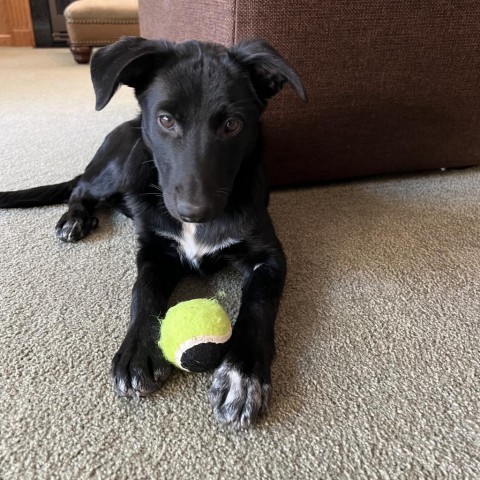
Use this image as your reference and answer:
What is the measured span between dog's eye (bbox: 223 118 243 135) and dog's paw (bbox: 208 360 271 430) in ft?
1.77

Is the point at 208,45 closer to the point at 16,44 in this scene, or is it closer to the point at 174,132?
the point at 174,132

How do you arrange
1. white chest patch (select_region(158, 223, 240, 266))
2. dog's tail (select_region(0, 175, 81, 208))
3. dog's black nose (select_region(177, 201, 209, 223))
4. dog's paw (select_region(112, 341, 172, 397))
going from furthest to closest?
dog's tail (select_region(0, 175, 81, 208))
white chest patch (select_region(158, 223, 240, 266))
dog's black nose (select_region(177, 201, 209, 223))
dog's paw (select_region(112, 341, 172, 397))

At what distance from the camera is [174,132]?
1.11m

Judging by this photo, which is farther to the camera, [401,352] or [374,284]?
[374,284]

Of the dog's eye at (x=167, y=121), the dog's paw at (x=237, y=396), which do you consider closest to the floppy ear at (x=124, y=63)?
the dog's eye at (x=167, y=121)

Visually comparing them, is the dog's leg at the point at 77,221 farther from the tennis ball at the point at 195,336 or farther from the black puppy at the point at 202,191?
the tennis ball at the point at 195,336

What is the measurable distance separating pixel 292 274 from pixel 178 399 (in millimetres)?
553

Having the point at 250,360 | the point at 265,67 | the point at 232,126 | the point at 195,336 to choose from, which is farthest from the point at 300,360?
the point at 265,67

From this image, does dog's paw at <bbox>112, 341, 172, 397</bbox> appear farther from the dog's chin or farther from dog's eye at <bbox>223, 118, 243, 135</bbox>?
dog's eye at <bbox>223, 118, 243, 135</bbox>

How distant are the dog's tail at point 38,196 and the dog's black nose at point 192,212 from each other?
33.0 inches

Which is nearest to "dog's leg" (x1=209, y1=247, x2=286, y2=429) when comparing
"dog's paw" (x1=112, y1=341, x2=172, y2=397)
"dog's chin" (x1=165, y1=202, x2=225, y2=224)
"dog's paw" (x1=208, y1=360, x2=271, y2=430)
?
"dog's paw" (x1=208, y1=360, x2=271, y2=430)

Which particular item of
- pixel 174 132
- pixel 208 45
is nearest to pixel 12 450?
pixel 174 132

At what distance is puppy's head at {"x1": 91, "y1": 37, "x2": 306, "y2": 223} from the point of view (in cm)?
104

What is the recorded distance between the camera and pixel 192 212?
1.02 metres
